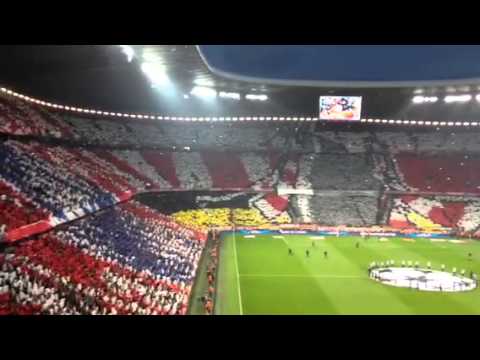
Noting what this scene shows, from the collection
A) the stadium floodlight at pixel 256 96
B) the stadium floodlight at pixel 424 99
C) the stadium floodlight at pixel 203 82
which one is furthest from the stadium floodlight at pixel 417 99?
the stadium floodlight at pixel 203 82

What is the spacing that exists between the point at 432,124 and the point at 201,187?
34695 mm

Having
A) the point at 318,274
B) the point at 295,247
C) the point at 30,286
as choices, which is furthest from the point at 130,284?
the point at 295,247

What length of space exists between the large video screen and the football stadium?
0.17 m

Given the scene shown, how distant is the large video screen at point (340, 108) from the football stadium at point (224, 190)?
0.57 feet

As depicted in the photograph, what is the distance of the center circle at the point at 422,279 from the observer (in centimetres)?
2673

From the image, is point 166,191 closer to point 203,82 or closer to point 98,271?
point 203,82

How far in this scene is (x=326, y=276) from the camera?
29.3 meters

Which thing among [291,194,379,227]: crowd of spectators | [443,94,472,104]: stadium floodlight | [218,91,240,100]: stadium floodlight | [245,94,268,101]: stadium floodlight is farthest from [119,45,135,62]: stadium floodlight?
[443,94,472,104]: stadium floodlight

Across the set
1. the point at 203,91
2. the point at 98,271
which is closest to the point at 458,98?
the point at 203,91

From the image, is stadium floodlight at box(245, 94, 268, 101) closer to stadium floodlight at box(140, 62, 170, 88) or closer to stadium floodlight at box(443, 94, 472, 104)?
stadium floodlight at box(140, 62, 170, 88)

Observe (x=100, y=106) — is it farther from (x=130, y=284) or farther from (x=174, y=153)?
(x=130, y=284)

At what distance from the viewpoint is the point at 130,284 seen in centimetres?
2136

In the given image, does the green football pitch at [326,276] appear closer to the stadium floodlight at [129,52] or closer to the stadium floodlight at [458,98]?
the stadium floodlight at [129,52]
